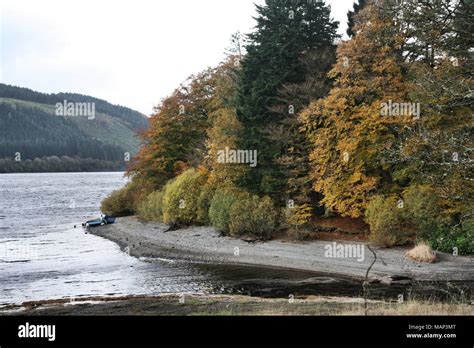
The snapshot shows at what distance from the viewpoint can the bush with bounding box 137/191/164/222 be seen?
179ft

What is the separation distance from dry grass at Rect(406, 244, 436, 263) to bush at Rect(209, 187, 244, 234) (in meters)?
16.9

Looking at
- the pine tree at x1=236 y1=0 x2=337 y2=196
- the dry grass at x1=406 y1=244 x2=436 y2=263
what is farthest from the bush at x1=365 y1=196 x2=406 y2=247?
the pine tree at x1=236 y1=0 x2=337 y2=196

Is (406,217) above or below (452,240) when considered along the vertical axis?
above

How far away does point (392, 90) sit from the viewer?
3494cm

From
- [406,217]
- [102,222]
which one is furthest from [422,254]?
[102,222]

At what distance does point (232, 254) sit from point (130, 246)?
12705mm

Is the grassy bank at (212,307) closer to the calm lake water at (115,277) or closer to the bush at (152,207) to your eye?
the calm lake water at (115,277)

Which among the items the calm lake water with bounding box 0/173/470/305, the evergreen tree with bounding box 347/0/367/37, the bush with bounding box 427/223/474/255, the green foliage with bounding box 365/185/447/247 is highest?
the evergreen tree with bounding box 347/0/367/37

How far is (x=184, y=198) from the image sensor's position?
164 feet

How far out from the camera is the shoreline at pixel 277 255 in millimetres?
30250

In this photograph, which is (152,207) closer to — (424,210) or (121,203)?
(121,203)

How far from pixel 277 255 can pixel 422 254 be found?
11.0 meters

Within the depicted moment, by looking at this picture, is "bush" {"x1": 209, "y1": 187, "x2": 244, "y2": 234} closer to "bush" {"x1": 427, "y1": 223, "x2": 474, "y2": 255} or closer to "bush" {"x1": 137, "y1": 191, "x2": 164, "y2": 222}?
"bush" {"x1": 137, "y1": 191, "x2": 164, "y2": 222}
